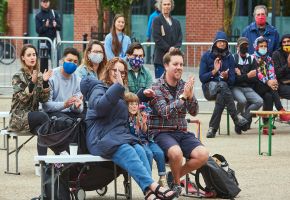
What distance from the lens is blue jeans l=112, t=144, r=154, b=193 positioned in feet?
32.7

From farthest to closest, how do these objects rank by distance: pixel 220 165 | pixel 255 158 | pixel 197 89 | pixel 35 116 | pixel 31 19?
pixel 31 19, pixel 197 89, pixel 255 158, pixel 35 116, pixel 220 165

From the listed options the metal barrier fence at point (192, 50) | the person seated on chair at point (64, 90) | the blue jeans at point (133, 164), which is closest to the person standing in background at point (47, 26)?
the metal barrier fence at point (192, 50)

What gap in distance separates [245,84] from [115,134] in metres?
7.16

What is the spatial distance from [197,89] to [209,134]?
4405mm

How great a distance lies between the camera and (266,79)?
56.5ft

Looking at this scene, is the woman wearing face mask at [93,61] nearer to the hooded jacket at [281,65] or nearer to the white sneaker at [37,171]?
the white sneaker at [37,171]

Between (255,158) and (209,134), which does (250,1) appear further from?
(255,158)

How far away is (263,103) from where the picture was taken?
682 inches

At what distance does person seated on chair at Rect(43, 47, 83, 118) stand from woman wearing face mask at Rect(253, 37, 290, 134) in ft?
17.0

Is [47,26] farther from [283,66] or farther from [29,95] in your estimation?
[29,95]

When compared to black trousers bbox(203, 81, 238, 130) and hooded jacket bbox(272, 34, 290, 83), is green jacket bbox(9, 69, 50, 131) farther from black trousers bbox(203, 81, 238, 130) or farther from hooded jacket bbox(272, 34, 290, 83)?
hooded jacket bbox(272, 34, 290, 83)

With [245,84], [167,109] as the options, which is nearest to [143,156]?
[167,109]

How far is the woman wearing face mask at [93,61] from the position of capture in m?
12.6

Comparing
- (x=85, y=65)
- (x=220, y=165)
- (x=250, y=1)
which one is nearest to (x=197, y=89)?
(x=85, y=65)
